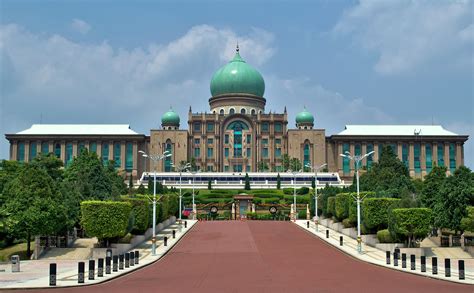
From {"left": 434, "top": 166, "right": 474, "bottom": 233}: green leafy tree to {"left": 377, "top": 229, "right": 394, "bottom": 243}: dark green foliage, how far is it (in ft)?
15.5

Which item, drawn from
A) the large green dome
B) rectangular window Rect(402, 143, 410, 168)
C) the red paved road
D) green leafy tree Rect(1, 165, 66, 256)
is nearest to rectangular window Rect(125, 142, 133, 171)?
the large green dome

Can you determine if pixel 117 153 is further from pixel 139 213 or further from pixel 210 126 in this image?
pixel 139 213

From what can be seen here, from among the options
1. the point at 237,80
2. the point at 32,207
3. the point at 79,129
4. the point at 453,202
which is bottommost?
the point at 32,207

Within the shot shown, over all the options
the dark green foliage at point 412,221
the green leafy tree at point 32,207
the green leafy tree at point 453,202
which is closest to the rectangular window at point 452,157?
the green leafy tree at point 453,202

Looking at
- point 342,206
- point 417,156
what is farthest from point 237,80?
point 342,206

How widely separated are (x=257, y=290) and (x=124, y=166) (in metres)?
111

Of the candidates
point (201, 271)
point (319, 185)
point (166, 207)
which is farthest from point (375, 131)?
point (201, 271)

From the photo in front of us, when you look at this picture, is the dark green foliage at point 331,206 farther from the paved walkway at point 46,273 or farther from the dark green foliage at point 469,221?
the paved walkway at point 46,273

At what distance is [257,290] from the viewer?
24.8 meters

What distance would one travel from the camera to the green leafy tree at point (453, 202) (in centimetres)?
4900

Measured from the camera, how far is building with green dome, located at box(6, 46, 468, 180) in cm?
13200

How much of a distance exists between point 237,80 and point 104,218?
91.6 m

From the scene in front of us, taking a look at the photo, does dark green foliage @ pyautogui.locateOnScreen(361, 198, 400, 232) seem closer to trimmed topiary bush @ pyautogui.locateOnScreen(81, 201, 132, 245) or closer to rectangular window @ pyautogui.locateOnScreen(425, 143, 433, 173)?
trimmed topiary bush @ pyautogui.locateOnScreen(81, 201, 132, 245)

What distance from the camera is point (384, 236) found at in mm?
48906
